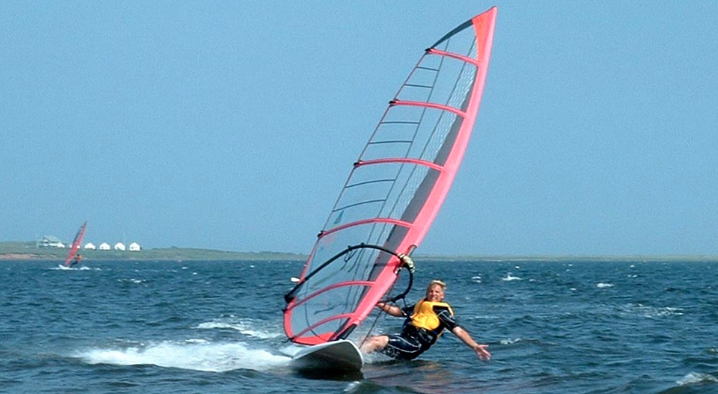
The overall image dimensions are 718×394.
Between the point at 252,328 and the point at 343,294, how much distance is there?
20.7ft

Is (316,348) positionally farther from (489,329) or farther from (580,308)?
(580,308)

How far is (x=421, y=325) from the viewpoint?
12789mm

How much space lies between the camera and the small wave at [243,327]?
57.3ft

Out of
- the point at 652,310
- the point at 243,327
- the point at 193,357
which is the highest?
the point at 652,310

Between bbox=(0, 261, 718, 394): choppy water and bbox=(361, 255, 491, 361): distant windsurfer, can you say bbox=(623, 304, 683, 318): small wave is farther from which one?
bbox=(361, 255, 491, 361): distant windsurfer

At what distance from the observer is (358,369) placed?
12500 mm

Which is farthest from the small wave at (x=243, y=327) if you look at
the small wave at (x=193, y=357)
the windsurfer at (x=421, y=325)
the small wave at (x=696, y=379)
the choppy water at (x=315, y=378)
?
the small wave at (x=696, y=379)

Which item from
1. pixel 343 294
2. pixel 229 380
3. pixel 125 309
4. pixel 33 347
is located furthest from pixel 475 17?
pixel 125 309

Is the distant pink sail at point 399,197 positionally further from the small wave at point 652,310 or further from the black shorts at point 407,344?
the small wave at point 652,310

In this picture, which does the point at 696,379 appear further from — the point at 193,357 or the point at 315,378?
the point at 193,357

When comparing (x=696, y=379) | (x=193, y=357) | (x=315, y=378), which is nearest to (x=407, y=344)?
A: (x=315, y=378)

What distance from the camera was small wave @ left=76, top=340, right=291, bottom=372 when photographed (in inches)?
521

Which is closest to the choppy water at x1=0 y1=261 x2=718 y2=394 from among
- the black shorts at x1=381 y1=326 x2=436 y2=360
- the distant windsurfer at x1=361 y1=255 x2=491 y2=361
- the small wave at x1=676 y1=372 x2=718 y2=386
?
the small wave at x1=676 y1=372 x2=718 y2=386

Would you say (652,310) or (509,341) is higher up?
(652,310)
